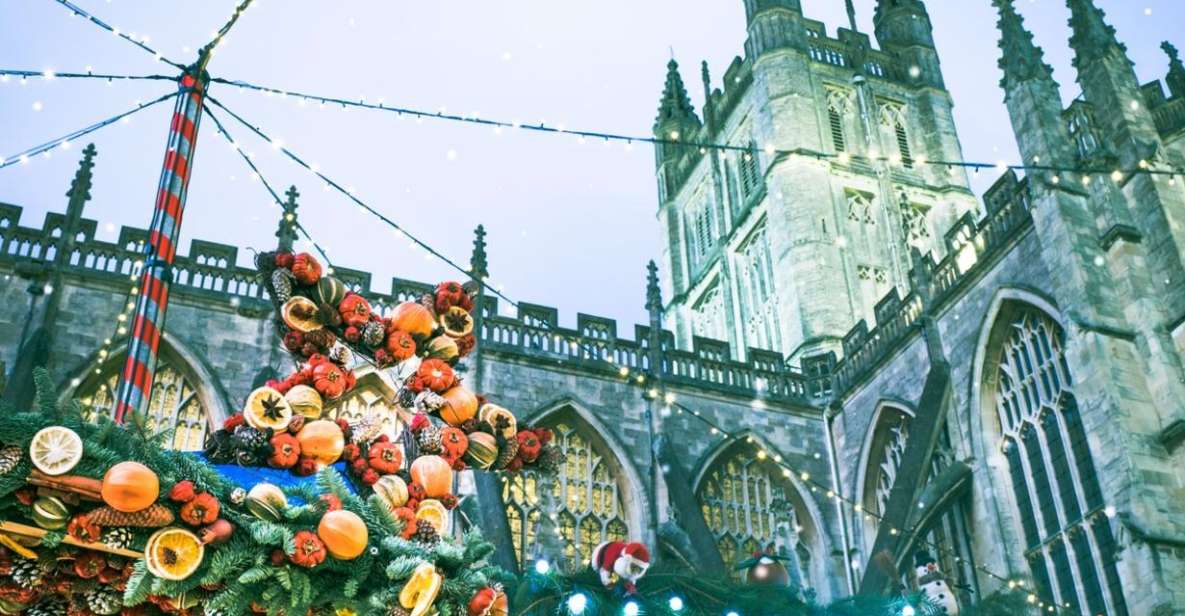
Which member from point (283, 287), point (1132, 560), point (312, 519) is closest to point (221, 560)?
point (312, 519)

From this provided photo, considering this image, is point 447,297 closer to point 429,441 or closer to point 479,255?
point 429,441

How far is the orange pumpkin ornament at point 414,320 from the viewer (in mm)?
4000

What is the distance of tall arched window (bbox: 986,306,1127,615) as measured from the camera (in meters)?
11.3

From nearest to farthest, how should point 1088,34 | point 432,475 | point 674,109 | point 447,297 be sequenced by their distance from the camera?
point 432,475, point 447,297, point 1088,34, point 674,109

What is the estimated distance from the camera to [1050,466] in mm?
12141

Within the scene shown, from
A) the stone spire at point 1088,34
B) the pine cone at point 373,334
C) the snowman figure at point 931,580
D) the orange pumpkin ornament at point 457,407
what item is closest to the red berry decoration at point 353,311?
the pine cone at point 373,334

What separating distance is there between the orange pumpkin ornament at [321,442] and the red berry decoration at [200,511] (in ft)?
2.73

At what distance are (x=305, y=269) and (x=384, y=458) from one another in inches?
33.4

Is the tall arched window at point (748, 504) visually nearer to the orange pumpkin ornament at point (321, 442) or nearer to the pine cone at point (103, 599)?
the orange pumpkin ornament at point (321, 442)

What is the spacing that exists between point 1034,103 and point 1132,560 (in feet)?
19.1

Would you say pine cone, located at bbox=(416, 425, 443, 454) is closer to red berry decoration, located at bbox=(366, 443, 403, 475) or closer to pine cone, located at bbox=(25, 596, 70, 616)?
red berry decoration, located at bbox=(366, 443, 403, 475)

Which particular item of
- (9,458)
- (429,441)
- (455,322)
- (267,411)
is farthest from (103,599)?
(455,322)

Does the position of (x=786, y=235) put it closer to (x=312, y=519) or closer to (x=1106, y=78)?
(x=1106, y=78)

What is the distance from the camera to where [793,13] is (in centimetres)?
2564
